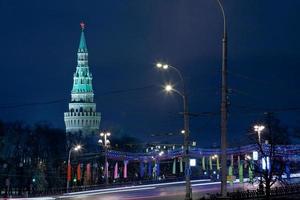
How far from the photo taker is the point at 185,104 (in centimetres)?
4541

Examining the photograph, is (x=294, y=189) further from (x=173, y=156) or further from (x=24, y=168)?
(x=173, y=156)

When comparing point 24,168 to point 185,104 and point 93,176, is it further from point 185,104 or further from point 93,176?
point 185,104

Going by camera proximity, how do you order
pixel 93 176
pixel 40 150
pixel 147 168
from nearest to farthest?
pixel 40 150
pixel 93 176
pixel 147 168

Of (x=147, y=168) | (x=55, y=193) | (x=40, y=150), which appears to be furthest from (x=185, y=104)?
(x=147, y=168)

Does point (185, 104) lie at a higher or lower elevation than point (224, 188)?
higher

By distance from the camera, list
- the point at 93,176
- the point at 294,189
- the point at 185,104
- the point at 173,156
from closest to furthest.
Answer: the point at 185,104
the point at 294,189
the point at 93,176
the point at 173,156

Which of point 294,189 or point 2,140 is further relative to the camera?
point 2,140

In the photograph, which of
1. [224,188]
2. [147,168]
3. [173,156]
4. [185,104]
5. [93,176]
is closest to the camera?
[224,188]

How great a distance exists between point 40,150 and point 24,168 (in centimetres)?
1169

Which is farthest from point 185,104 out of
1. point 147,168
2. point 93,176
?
point 147,168

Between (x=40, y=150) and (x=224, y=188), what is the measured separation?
7772 cm

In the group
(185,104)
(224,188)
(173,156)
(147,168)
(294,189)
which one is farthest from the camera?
(147,168)

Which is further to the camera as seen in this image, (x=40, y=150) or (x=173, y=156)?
(x=173, y=156)

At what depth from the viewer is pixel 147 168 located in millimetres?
187500
